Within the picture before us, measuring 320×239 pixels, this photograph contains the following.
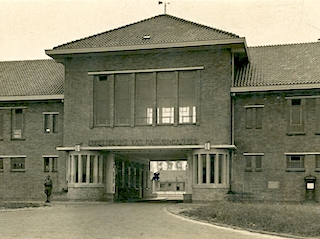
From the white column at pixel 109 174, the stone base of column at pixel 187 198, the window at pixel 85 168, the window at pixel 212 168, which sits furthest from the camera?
the white column at pixel 109 174

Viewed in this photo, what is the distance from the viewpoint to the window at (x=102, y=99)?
32.3m

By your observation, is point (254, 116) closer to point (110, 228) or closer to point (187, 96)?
point (187, 96)

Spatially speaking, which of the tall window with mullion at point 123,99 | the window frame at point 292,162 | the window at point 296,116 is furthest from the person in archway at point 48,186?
the window at point 296,116

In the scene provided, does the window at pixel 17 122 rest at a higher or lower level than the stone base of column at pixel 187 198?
higher

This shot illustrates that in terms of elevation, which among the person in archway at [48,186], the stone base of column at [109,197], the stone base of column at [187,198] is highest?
the person in archway at [48,186]

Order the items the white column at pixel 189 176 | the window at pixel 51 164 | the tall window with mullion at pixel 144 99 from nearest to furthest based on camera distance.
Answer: the white column at pixel 189 176 < the tall window with mullion at pixel 144 99 < the window at pixel 51 164

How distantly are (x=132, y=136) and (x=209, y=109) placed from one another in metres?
4.61

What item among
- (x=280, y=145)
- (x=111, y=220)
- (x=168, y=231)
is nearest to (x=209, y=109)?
(x=280, y=145)

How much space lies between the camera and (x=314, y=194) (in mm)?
30141

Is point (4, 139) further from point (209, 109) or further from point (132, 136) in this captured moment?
point (209, 109)

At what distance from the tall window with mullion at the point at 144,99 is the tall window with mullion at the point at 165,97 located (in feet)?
1.61

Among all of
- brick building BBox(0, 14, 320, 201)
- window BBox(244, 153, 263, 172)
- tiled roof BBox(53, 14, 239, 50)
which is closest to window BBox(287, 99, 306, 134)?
brick building BBox(0, 14, 320, 201)

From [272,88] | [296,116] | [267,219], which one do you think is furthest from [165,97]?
[267,219]

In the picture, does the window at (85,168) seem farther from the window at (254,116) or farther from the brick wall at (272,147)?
the window at (254,116)
